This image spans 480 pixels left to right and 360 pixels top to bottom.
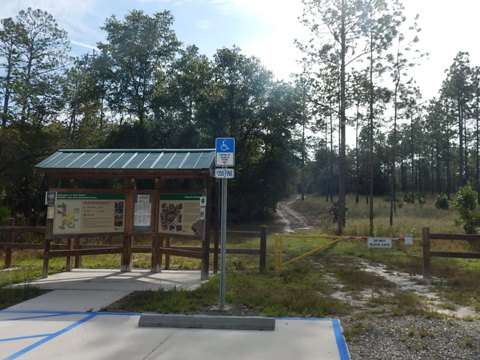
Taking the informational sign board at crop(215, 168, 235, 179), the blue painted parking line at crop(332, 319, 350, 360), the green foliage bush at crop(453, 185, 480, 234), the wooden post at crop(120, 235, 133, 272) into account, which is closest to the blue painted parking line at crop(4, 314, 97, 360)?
the informational sign board at crop(215, 168, 235, 179)

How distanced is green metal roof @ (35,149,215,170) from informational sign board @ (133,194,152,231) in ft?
3.62

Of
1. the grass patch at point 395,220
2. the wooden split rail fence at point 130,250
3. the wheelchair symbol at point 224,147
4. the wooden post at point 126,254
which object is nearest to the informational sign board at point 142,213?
the wooden split rail fence at point 130,250

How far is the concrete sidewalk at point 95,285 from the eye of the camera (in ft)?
24.8

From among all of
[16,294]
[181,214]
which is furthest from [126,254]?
[16,294]

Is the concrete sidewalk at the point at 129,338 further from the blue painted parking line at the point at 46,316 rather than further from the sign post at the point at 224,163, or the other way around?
the sign post at the point at 224,163

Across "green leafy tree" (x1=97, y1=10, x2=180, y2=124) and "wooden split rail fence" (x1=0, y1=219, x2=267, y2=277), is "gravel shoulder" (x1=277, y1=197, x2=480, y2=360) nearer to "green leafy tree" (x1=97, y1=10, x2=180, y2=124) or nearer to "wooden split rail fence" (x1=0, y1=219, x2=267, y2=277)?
"wooden split rail fence" (x1=0, y1=219, x2=267, y2=277)

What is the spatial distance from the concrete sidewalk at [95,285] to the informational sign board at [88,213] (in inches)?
47.4

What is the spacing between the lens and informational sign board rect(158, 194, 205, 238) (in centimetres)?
1028

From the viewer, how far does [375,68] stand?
2550cm

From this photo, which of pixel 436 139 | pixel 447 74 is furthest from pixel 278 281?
pixel 436 139

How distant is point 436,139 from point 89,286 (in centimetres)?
5558

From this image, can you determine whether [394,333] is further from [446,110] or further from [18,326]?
[446,110]

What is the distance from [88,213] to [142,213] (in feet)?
4.45

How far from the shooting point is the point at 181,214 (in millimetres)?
10531
